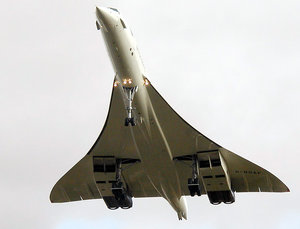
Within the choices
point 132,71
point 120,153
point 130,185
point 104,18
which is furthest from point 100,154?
point 104,18

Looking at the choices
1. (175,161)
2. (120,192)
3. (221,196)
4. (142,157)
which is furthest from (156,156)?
(221,196)

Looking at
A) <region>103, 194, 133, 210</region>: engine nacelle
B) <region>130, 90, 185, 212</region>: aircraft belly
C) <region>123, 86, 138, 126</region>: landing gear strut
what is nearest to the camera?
<region>123, 86, 138, 126</region>: landing gear strut

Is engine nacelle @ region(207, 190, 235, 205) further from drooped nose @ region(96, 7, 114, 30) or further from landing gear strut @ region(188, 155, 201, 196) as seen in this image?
drooped nose @ region(96, 7, 114, 30)

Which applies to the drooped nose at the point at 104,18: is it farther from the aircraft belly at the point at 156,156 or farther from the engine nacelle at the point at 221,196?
the engine nacelle at the point at 221,196

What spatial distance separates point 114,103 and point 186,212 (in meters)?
10.1

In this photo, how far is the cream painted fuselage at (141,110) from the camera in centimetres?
2639

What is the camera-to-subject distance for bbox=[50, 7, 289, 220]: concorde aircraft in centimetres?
2748

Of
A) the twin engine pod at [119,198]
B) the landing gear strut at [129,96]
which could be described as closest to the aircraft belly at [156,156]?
the landing gear strut at [129,96]

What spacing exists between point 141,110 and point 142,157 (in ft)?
11.9

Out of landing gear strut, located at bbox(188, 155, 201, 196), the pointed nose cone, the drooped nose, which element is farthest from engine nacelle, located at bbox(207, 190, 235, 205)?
the pointed nose cone

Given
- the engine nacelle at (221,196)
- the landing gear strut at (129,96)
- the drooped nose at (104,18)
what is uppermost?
the drooped nose at (104,18)

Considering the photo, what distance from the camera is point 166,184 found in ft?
109

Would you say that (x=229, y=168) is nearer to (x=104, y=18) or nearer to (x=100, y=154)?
(x=100, y=154)

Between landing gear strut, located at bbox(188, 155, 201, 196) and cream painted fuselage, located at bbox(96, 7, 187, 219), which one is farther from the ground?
cream painted fuselage, located at bbox(96, 7, 187, 219)
